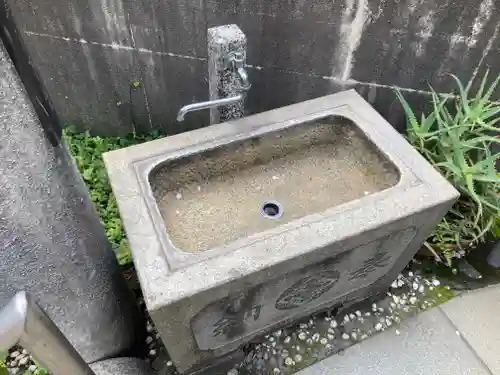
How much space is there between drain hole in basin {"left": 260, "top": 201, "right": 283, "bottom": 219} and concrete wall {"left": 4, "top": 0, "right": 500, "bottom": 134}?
90 centimetres

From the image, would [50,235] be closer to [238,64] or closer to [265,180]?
[238,64]

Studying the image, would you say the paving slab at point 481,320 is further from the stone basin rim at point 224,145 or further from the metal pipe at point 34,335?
the metal pipe at point 34,335

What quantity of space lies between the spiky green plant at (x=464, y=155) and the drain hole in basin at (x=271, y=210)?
944 millimetres

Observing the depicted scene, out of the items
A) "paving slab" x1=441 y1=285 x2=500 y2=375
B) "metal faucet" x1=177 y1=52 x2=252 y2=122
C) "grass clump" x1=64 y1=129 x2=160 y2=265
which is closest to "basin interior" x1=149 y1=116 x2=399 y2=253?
"metal faucet" x1=177 y1=52 x2=252 y2=122

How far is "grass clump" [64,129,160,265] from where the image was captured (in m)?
2.32

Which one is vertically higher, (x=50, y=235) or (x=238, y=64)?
(x=238, y=64)

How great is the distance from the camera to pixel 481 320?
6.90 ft

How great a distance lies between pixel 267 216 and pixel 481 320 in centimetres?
136

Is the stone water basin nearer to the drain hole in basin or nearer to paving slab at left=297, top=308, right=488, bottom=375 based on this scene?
the drain hole in basin

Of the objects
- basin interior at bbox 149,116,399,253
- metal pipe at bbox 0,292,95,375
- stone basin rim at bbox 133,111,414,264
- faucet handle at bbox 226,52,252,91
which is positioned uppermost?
faucet handle at bbox 226,52,252,91

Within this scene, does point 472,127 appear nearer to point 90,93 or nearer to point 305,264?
point 305,264

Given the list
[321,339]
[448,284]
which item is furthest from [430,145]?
[321,339]

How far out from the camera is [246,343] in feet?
6.36

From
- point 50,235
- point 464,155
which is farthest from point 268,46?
point 50,235
